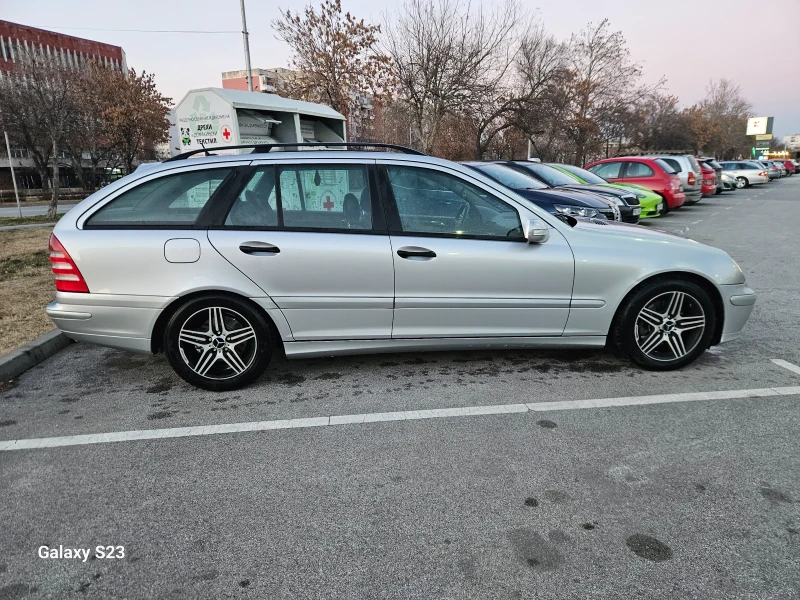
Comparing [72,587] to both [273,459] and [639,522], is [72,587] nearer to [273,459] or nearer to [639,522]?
[273,459]

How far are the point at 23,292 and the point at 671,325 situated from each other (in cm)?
721

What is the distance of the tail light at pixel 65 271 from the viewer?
3.64 meters

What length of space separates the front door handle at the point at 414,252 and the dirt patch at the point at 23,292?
3.55 m

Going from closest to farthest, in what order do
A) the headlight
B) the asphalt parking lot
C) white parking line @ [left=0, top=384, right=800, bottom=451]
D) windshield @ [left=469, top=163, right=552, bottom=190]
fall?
the asphalt parking lot, white parking line @ [left=0, top=384, right=800, bottom=451], the headlight, windshield @ [left=469, top=163, right=552, bottom=190]

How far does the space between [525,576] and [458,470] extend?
2.50ft

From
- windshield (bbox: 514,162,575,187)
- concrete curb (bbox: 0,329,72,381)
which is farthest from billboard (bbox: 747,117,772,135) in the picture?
concrete curb (bbox: 0,329,72,381)

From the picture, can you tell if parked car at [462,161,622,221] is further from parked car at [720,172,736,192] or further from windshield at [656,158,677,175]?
parked car at [720,172,736,192]

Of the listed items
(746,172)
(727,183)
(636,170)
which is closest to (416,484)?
(636,170)

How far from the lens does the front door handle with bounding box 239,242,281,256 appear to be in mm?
3596

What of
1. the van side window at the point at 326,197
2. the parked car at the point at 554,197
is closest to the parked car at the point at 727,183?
the parked car at the point at 554,197

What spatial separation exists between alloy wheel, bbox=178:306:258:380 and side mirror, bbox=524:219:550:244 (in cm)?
209

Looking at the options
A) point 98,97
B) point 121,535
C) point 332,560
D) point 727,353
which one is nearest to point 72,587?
point 121,535

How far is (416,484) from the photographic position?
2.62 m

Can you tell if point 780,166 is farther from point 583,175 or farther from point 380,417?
point 380,417
